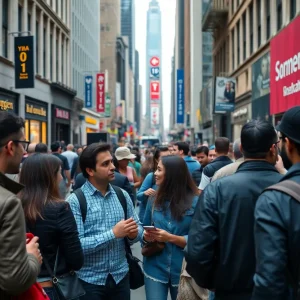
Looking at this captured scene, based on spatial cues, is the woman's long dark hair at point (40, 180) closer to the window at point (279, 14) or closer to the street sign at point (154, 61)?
the window at point (279, 14)

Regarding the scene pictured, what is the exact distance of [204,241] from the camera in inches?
133

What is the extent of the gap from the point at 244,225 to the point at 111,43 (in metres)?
113

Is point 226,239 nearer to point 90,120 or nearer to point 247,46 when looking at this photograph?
point 247,46

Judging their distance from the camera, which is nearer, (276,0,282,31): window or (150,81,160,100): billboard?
(276,0,282,31): window

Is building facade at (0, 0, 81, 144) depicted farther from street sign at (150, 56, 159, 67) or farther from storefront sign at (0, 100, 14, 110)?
street sign at (150, 56, 159, 67)

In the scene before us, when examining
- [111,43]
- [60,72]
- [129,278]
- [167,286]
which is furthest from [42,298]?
[111,43]

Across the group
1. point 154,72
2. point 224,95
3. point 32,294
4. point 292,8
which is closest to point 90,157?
point 32,294

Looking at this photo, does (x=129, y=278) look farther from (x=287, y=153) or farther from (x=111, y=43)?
(x=111, y=43)

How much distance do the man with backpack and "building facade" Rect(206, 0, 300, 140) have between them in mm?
16434

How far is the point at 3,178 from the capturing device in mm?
2777

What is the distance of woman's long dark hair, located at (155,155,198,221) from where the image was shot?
16.5 feet

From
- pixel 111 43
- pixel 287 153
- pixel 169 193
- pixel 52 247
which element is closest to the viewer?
pixel 287 153

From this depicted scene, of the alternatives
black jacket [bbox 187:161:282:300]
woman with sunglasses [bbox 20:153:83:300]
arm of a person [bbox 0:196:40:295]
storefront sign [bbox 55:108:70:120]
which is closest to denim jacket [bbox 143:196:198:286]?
woman with sunglasses [bbox 20:153:83:300]

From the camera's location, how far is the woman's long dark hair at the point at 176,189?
16.5ft
